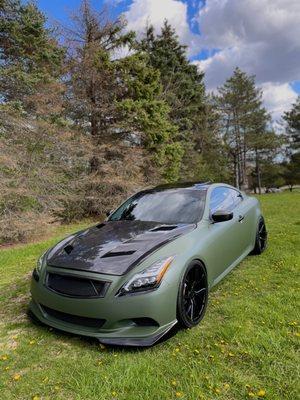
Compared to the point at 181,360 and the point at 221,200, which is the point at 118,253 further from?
the point at 221,200

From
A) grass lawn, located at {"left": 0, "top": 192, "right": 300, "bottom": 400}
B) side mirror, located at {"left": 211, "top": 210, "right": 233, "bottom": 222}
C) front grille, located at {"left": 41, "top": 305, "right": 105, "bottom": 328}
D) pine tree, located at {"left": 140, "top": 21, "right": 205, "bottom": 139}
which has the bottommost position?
grass lawn, located at {"left": 0, "top": 192, "right": 300, "bottom": 400}

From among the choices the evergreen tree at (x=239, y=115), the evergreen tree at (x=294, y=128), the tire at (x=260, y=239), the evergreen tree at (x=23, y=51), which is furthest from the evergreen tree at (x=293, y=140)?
the tire at (x=260, y=239)

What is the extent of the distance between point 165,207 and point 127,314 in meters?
1.79

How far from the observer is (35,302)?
3.48 meters

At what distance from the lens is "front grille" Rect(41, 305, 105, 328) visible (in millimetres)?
2986

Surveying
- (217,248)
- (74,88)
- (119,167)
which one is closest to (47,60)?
(74,88)

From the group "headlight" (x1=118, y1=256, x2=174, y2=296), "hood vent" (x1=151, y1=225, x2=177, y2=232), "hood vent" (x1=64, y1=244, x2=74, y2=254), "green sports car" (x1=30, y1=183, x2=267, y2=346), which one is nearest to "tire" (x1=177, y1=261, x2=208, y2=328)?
Result: "green sports car" (x1=30, y1=183, x2=267, y2=346)

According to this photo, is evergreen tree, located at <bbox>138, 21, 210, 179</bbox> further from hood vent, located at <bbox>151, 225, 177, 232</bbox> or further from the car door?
hood vent, located at <bbox>151, 225, 177, 232</bbox>

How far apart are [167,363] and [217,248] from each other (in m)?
1.60

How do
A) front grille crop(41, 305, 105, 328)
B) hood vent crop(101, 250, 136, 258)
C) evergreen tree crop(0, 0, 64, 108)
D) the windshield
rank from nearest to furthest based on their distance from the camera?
1. front grille crop(41, 305, 105, 328)
2. hood vent crop(101, 250, 136, 258)
3. the windshield
4. evergreen tree crop(0, 0, 64, 108)

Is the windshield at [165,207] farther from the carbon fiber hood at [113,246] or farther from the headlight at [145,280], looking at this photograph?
the headlight at [145,280]

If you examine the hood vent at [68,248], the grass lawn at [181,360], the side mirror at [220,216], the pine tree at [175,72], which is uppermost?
the pine tree at [175,72]

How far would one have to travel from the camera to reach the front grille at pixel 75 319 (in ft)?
9.80

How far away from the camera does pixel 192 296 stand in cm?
341
